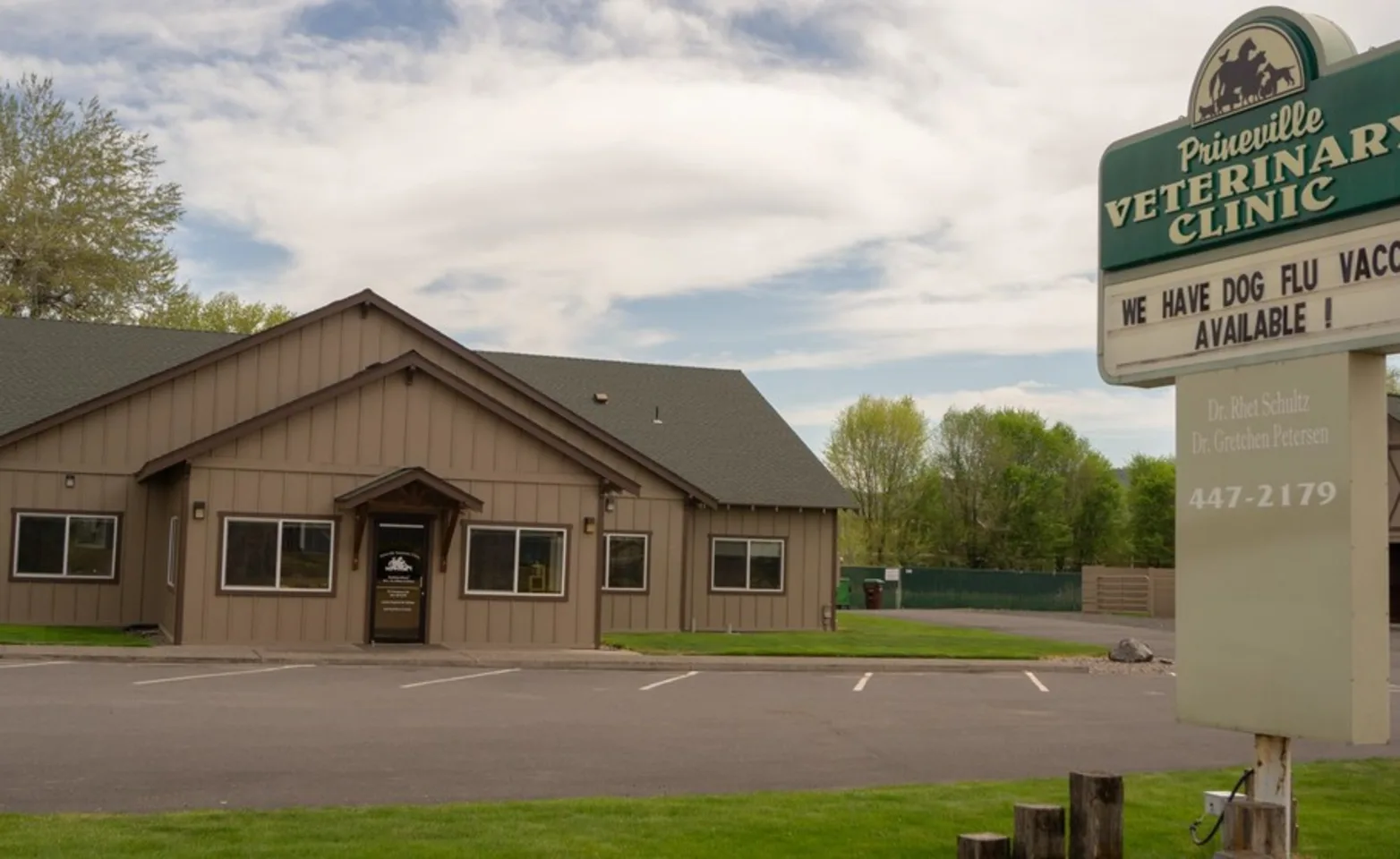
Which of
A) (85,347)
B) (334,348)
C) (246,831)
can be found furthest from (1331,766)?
(85,347)

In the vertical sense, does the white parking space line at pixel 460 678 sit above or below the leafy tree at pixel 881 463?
below

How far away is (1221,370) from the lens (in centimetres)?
880

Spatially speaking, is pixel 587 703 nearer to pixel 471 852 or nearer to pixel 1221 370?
pixel 471 852

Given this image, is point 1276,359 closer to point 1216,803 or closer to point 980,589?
point 1216,803

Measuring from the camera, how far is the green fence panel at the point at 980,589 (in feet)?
204

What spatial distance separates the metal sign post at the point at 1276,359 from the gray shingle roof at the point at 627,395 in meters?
24.0

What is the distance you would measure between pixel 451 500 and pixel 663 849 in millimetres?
17197

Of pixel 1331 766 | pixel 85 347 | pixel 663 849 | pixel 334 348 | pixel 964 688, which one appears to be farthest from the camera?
pixel 85 347

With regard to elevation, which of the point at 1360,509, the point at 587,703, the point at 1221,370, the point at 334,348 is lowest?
the point at 587,703

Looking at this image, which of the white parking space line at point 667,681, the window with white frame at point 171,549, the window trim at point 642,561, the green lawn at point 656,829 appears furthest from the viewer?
the window trim at point 642,561

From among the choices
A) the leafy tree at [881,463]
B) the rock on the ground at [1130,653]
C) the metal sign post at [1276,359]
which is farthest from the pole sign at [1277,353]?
the leafy tree at [881,463]

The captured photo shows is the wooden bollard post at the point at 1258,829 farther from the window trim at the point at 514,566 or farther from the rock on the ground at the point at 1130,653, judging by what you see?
the rock on the ground at the point at 1130,653

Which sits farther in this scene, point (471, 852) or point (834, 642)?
point (834, 642)

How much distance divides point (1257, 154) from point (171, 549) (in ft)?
76.3
